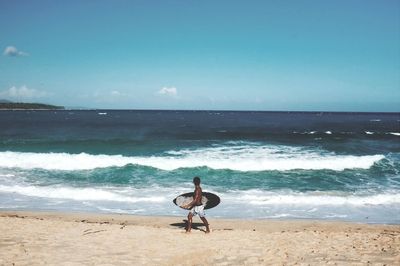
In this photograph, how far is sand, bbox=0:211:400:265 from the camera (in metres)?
7.54

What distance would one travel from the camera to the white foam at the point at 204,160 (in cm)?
2284

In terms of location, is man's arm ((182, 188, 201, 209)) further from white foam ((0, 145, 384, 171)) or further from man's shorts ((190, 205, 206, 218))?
white foam ((0, 145, 384, 171))

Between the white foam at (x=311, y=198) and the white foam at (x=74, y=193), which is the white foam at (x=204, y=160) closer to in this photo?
the white foam at (x=74, y=193)

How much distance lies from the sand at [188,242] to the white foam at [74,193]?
3292 millimetres

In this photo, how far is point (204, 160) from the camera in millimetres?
24250

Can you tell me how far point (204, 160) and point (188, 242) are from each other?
15264 mm

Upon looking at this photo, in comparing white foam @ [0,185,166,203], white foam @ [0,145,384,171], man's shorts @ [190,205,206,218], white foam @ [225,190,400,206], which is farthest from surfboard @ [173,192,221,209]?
white foam @ [0,145,384,171]

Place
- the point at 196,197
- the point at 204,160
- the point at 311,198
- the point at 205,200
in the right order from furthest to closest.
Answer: the point at 204,160 → the point at 311,198 → the point at 205,200 → the point at 196,197

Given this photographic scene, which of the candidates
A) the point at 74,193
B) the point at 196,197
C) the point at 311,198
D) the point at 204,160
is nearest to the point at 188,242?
the point at 196,197

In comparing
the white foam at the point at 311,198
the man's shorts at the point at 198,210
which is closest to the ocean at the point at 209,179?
the white foam at the point at 311,198

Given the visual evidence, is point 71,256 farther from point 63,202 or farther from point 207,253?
point 63,202

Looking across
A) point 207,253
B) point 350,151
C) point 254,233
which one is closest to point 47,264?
point 207,253

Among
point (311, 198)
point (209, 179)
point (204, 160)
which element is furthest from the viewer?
point (204, 160)

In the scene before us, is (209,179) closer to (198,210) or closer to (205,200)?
(205,200)
